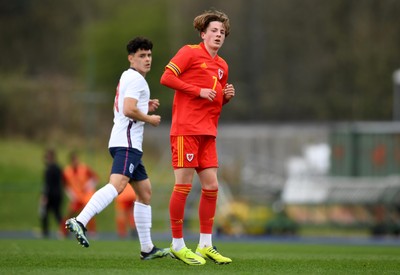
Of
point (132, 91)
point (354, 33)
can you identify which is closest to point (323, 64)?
point (354, 33)

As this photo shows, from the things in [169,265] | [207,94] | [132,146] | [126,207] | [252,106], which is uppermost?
[252,106]

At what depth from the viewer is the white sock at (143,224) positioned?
1025 centimetres

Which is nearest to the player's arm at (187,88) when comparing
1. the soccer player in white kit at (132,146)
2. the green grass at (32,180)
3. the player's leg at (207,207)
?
the soccer player in white kit at (132,146)

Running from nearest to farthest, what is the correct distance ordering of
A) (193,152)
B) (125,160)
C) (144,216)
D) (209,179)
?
1. (125,160)
2. (193,152)
3. (209,179)
4. (144,216)

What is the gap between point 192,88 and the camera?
9.96 m

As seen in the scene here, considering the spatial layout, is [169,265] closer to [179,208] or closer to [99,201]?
[179,208]

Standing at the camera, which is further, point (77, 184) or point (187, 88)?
point (77, 184)

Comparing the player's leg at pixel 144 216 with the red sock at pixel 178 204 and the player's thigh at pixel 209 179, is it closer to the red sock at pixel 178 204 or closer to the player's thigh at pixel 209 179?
the red sock at pixel 178 204

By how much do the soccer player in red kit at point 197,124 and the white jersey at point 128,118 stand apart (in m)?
0.25

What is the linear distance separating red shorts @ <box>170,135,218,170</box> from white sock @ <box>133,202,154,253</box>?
1.89 ft

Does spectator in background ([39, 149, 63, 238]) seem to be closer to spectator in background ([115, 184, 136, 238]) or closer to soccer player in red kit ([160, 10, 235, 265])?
spectator in background ([115, 184, 136, 238])

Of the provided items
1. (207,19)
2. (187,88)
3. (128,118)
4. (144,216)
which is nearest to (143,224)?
(144,216)

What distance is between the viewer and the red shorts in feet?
32.9

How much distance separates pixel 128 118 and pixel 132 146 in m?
0.27
